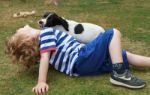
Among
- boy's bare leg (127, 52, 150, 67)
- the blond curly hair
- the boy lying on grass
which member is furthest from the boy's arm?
boy's bare leg (127, 52, 150, 67)

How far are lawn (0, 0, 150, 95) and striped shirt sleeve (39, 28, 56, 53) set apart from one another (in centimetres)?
30

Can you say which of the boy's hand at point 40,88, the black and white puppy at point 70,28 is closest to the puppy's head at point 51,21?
the black and white puppy at point 70,28

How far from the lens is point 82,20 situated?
666cm

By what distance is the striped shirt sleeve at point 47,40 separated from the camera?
4016mm

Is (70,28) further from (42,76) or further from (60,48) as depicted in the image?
(42,76)

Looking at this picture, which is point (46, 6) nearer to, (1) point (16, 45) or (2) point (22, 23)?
(2) point (22, 23)

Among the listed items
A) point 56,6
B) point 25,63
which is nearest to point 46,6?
point 56,6

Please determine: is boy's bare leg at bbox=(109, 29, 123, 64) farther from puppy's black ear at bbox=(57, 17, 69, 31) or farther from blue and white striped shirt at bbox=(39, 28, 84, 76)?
puppy's black ear at bbox=(57, 17, 69, 31)

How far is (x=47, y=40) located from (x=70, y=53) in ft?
0.83

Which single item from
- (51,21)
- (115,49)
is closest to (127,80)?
(115,49)

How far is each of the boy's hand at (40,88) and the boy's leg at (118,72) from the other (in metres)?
0.58

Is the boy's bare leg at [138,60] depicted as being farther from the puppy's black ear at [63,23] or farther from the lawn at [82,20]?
the puppy's black ear at [63,23]

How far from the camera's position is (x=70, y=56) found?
163 inches

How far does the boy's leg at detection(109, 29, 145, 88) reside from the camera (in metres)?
3.82
